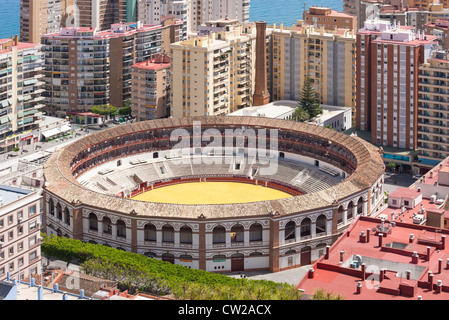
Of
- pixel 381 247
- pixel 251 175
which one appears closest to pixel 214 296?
pixel 381 247

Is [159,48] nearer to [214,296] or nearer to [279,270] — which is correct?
[279,270]

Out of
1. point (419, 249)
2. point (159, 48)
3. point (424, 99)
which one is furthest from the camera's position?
point (159, 48)

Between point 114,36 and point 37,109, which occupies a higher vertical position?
point 114,36

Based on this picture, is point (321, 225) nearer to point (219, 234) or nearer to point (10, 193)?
point (219, 234)

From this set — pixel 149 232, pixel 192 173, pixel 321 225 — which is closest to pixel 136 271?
pixel 149 232

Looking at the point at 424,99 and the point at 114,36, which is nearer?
the point at 424,99

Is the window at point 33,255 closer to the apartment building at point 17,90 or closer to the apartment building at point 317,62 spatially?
the apartment building at point 17,90

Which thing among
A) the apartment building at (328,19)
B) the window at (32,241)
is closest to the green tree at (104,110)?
the apartment building at (328,19)

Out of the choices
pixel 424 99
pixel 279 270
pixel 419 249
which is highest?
pixel 424 99
